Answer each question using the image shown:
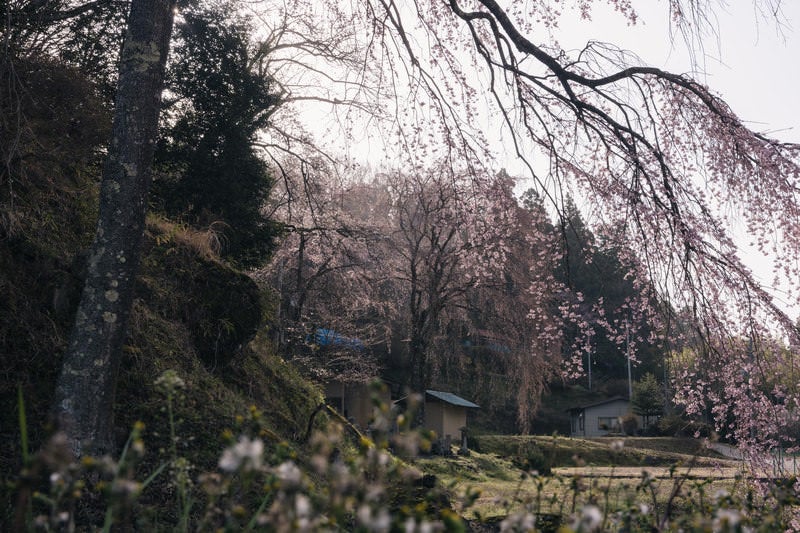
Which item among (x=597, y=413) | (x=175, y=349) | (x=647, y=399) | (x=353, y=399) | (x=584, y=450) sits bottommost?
(x=584, y=450)

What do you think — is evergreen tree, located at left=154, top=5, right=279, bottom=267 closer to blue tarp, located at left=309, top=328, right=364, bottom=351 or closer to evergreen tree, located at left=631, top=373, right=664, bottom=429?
blue tarp, located at left=309, top=328, right=364, bottom=351

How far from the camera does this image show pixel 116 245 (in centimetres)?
481

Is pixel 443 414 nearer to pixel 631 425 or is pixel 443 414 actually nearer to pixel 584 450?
pixel 584 450

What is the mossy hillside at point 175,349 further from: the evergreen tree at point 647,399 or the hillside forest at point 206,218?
the evergreen tree at point 647,399

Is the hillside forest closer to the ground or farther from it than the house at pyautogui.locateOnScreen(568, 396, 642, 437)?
farther from it

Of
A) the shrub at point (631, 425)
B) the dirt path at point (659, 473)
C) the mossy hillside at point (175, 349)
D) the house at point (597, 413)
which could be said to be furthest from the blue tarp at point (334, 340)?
the house at point (597, 413)

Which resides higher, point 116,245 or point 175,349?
point 116,245

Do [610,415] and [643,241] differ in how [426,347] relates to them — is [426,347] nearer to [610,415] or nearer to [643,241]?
[643,241]

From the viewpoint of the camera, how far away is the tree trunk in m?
4.59

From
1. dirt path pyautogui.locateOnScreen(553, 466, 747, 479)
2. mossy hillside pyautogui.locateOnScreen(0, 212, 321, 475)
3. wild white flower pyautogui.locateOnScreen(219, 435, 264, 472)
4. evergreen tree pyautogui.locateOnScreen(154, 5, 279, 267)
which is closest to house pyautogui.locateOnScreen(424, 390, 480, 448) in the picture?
dirt path pyautogui.locateOnScreen(553, 466, 747, 479)

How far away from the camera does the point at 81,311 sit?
4.70m

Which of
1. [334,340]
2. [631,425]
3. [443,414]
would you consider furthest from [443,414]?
[631,425]

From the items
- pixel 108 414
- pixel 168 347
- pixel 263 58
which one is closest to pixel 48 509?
pixel 108 414

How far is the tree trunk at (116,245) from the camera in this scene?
4586mm
